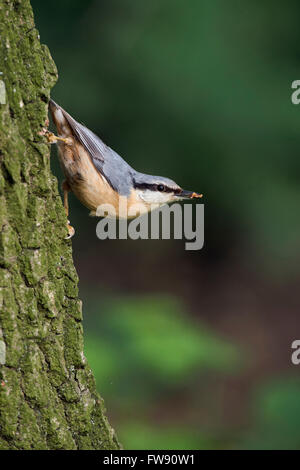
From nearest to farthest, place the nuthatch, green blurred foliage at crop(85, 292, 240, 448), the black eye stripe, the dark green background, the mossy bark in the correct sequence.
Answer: the mossy bark, the nuthatch, the black eye stripe, green blurred foliage at crop(85, 292, 240, 448), the dark green background

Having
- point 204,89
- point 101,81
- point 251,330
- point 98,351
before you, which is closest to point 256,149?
point 204,89

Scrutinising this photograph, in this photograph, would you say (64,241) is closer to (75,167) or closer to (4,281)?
(4,281)

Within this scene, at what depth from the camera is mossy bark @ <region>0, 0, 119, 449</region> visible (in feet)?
5.33

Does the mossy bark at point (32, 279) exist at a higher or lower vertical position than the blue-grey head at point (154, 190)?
lower

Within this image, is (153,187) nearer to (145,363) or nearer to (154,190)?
(154,190)

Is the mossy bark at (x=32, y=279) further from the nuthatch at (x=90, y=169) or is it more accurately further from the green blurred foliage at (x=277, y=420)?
the green blurred foliage at (x=277, y=420)

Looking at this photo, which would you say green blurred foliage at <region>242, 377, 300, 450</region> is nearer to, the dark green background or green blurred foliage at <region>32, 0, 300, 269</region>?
the dark green background

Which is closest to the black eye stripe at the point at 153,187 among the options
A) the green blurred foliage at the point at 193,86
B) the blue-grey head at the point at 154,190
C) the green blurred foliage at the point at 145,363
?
the blue-grey head at the point at 154,190

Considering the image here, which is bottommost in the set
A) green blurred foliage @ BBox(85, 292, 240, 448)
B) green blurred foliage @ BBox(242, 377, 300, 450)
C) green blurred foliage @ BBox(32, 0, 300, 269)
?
green blurred foliage @ BBox(242, 377, 300, 450)

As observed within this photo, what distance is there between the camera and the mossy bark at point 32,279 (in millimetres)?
1625

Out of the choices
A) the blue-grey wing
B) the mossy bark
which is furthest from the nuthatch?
the mossy bark

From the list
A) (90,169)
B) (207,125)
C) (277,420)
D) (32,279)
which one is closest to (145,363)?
(277,420)

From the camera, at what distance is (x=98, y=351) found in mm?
3344

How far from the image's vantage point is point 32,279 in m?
1.71
